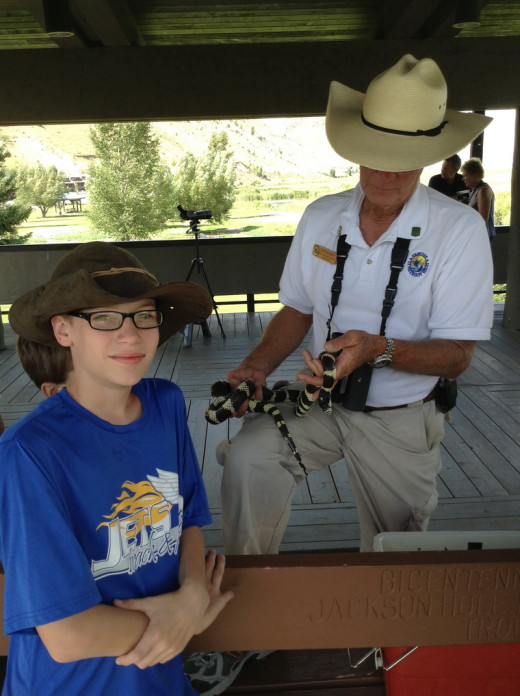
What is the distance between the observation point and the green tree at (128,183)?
15312 millimetres

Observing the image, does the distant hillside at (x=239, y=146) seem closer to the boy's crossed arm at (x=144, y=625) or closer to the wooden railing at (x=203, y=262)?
the wooden railing at (x=203, y=262)

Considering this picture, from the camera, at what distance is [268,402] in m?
1.84

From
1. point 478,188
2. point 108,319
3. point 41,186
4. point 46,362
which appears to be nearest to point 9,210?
point 41,186

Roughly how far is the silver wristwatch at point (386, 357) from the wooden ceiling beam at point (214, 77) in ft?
15.0

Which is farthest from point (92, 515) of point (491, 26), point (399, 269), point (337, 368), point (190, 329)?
point (491, 26)

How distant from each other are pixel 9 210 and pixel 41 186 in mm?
1281

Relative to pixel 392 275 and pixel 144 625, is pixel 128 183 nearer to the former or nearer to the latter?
pixel 392 275

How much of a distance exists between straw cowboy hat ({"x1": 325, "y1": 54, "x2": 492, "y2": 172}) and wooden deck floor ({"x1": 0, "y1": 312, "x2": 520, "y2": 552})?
1.56 meters

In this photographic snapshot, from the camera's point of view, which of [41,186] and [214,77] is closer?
[214,77]

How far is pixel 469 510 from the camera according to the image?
2.86 m

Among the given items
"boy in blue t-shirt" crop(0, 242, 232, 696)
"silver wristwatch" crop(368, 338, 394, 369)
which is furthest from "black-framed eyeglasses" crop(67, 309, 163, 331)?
"silver wristwatch" crop(368, 338, 394, 369)

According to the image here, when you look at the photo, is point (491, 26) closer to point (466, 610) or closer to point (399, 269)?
point (399, 269)

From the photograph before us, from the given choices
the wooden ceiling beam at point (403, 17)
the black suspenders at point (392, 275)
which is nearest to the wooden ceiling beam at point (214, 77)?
the wooden ceiling beam at point (403, 17)

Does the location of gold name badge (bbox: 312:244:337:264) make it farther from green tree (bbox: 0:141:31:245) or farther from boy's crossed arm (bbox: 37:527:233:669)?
green tree (bbox: 0:141:31:245)
